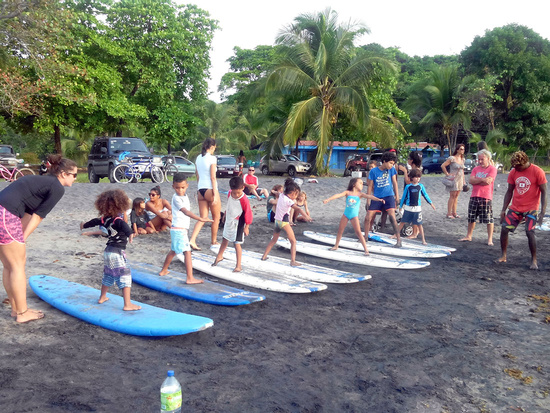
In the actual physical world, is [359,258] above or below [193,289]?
above

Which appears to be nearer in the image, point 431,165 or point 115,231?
point 115,231

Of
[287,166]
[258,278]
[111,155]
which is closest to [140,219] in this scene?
[258,278]

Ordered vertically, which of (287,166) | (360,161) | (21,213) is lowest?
(21,213)

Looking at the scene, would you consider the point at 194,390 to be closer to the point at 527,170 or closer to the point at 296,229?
the point at 527,170

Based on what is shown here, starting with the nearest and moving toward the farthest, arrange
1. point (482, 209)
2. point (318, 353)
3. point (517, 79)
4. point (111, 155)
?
point (318, 353), point (482, 209), point (111, 155), point (517, 79)

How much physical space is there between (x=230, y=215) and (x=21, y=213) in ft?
8.59

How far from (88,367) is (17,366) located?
20.8 inches

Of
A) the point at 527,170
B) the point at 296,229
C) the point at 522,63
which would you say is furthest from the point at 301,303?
the point at 522,63

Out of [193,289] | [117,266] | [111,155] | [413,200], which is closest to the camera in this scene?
[117,266]

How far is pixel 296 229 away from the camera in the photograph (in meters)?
10.3

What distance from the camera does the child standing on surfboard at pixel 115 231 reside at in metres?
4.43

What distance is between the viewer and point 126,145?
17.5 m

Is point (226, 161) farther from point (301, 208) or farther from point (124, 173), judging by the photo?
point (301, 208)

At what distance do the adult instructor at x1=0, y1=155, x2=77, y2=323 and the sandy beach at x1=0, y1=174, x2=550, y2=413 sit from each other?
339 mm
